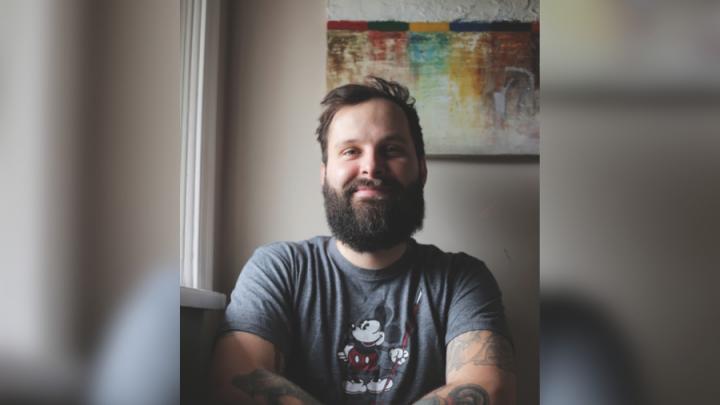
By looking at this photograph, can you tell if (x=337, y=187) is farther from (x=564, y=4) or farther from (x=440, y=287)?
(x=564, y=4)

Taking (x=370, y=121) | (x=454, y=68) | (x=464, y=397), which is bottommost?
(x=464, y=397)

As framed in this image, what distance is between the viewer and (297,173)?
1.05 meters

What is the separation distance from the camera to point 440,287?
77cm

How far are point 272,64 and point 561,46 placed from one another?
87cm

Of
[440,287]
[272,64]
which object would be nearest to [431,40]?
[272,64]

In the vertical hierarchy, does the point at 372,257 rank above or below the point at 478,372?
above

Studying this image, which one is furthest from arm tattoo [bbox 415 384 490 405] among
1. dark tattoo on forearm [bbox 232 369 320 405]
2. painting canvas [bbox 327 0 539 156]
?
painting canvas [bbox 327 0 539 156]

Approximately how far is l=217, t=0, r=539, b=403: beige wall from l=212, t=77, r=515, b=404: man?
15 centimetres

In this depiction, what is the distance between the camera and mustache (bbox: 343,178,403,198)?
0.89 meters

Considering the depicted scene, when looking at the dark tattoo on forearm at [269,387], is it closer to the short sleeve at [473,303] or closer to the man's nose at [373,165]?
the short sleeve at [473,303]

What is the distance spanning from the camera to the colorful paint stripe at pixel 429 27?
108cm

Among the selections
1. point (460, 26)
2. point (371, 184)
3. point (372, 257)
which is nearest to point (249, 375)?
point (372, 257)

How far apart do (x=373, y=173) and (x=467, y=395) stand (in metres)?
0.40

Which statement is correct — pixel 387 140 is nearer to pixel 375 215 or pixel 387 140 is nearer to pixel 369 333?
pixel 375 215
